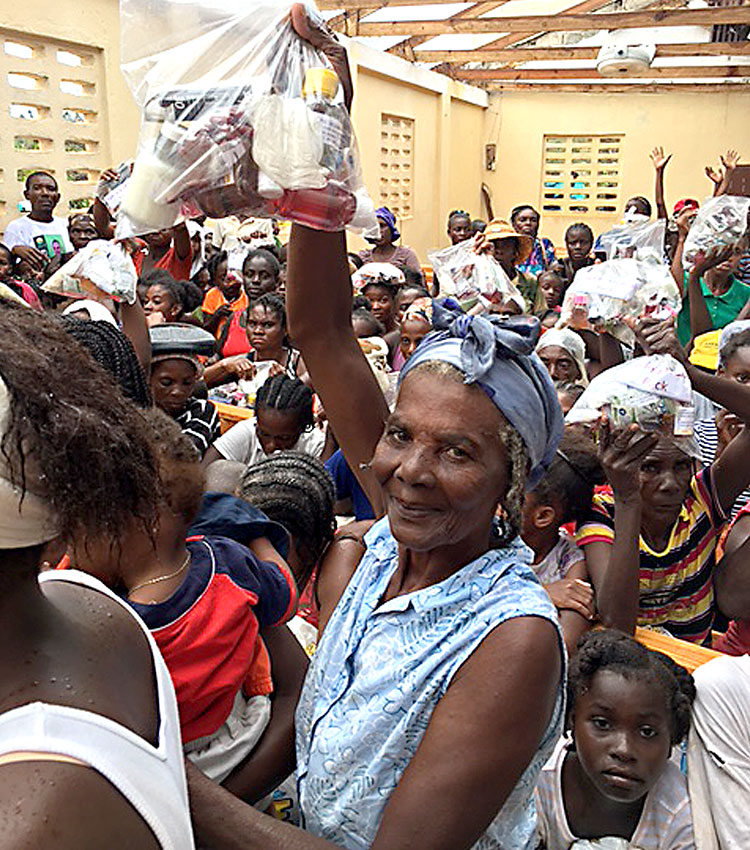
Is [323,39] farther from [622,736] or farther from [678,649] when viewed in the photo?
[678,649]

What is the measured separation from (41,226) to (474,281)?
149 inches

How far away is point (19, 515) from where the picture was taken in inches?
29.2

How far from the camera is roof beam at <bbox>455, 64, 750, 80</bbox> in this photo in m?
11.6

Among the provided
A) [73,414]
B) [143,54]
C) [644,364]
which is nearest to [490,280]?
[644,364]

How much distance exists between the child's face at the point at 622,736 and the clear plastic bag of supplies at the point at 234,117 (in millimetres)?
1254

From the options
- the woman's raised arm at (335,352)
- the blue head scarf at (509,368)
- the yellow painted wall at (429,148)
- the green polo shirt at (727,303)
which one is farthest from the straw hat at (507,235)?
the blue head scarf at (509,368)

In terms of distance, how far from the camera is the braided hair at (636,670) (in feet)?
6.23

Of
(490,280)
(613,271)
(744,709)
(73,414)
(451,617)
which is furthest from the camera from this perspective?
(490,280)

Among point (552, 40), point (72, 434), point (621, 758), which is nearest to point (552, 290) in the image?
point (621, 758)

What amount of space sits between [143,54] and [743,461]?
200 centimetres

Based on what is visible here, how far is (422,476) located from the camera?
1.16 meters

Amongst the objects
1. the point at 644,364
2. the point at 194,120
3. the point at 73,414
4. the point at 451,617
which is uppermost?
the point at 194,120

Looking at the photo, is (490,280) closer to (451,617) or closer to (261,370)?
(261,370)

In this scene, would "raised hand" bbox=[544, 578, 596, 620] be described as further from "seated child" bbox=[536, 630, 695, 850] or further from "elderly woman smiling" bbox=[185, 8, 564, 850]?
"elderly woman smiling" bbox=[185, 8, 564, 850]
